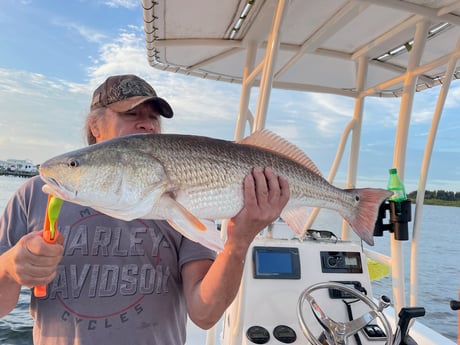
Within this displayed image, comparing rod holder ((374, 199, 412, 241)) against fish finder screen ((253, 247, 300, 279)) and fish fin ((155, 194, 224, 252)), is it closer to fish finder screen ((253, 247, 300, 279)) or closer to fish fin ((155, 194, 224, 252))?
fish finder screen ((253, 247, 300, 279))

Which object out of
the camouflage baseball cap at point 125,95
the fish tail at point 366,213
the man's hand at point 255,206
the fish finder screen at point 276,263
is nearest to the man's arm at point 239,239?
the man's hand at point 255,206

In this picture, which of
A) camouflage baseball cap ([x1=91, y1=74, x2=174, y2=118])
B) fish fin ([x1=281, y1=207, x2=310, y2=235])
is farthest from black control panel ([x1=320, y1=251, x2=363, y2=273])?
camouflage baseball cap ([x1=91, y1=74, x2=174, y2=118])

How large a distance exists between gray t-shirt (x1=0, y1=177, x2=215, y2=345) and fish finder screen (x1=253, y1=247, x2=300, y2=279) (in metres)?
1.64

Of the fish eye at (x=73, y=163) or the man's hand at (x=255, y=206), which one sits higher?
the fish eye at (x=73, y=163)

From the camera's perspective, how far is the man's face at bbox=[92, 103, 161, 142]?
1.84m

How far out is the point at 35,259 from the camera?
131 cm

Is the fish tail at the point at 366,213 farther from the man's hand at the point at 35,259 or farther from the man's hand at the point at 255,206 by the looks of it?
the man's hand at the point at 35,259

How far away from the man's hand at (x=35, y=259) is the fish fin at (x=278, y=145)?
3.04 feet

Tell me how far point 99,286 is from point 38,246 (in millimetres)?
413

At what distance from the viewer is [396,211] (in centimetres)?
357

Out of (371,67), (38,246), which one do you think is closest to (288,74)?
(371,67)

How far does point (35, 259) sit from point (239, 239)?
803 mm

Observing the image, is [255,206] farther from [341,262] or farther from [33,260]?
[341,262]

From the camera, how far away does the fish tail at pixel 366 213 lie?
77.0 inches
